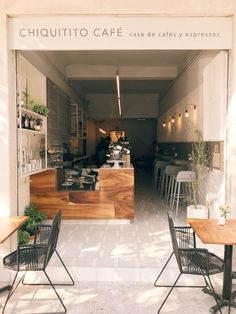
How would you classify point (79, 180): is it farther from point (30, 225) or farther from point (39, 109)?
point (30, 225)

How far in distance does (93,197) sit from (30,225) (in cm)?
143

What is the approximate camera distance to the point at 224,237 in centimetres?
281

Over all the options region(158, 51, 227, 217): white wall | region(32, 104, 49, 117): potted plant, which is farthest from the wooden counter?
region(158, 51, 227, 217): white wall

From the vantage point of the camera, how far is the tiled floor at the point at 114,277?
3.12 meters

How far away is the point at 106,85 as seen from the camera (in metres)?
12.2

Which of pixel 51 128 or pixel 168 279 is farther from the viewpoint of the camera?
pixel 51 128

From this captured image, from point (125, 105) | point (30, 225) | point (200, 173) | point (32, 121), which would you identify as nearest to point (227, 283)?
point (200, 173)

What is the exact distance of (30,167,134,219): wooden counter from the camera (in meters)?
5.61
